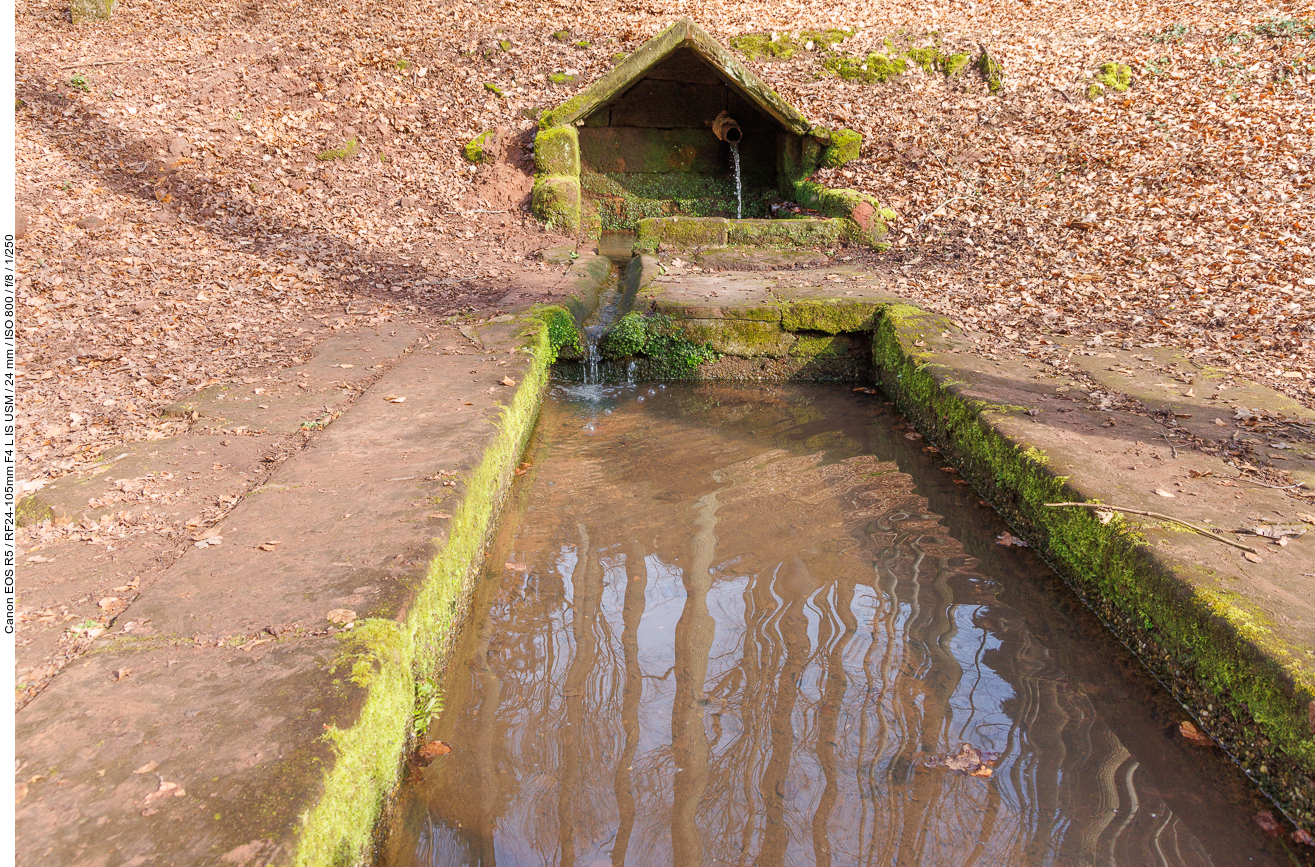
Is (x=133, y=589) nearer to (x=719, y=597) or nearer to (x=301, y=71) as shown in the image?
(x=719, y=597)

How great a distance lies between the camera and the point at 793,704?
288 cm

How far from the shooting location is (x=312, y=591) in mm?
2467

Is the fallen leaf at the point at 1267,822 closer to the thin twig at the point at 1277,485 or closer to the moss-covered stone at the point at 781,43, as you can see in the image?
the thin twig at the point at 1277,485

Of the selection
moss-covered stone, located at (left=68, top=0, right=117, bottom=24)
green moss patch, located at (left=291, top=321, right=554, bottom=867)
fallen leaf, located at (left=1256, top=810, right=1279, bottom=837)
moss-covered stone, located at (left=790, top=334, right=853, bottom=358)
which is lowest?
fallen leaf, located at (left=1256, top=810, right=1279, bottom=837)

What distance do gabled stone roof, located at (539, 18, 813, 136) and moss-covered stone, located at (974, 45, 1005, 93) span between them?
2.73 m

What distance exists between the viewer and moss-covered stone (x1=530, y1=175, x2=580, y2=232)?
9945mm

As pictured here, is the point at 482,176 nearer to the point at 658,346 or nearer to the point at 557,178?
the point at 557,178

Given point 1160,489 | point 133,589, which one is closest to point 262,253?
point 133,589

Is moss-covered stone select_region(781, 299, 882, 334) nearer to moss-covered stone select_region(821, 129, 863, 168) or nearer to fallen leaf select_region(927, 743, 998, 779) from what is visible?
fallen leaf select_region(927, 743, 998, 779)

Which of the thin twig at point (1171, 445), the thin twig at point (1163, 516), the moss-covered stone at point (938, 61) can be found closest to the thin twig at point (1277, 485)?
the thin twig at point (1171, 445)

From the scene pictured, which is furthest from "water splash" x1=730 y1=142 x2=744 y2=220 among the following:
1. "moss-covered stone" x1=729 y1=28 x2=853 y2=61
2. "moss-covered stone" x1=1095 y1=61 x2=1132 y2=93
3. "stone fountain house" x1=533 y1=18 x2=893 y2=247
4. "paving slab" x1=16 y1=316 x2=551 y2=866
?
"paving slab" x1=16 y1=316 x2=551 y2=866

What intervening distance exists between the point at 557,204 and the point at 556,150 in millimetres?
888

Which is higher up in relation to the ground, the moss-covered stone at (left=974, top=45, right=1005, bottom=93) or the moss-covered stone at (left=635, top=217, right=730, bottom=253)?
the moss-covered stone at (left=974, top=45, right=1005, bottom=93)

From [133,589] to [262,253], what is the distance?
5.66 metres
